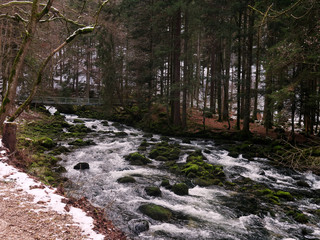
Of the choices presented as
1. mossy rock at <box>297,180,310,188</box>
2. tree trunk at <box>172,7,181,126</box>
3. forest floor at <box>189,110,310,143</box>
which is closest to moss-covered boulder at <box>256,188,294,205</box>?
mossy rock at <box>297,180,310,188</box>

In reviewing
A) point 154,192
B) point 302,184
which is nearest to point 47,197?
point 154,192

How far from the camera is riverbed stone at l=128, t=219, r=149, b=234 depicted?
5.32 m

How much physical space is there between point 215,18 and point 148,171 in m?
15.8

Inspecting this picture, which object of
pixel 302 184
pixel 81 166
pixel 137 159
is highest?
pixel 81 166

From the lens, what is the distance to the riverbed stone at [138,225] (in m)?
5.32

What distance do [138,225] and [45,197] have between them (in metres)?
2.27

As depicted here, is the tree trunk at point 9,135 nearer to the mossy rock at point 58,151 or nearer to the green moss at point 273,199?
the mossy rock at point 58,151

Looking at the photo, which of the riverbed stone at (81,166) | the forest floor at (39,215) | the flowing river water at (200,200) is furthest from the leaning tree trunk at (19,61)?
the riverbed stone at (81,166)

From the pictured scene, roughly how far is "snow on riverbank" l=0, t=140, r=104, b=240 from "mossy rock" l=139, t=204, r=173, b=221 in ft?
7.28

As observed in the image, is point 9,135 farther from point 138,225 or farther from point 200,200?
point 200,200

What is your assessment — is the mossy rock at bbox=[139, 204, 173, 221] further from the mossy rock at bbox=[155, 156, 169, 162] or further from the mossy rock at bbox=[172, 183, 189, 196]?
the mossy rock at bbox=[155, 156, 169, 162]

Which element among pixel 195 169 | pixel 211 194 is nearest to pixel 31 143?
pixel 195 169

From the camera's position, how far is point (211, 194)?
7906 millimetres

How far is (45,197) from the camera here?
458 cm
